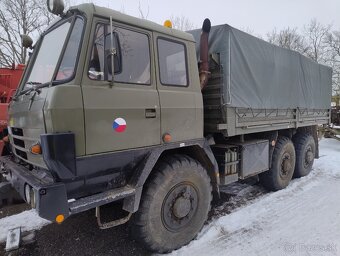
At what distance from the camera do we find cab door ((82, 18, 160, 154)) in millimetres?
2715

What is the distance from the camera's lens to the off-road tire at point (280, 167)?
5644 mm

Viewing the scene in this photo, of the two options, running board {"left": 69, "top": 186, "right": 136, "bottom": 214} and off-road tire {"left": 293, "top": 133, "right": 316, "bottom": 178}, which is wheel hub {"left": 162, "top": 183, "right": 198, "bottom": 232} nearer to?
running board {"left": 69, "top": 186, "right": 136, "bottom": 214}

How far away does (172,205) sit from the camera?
3.45m

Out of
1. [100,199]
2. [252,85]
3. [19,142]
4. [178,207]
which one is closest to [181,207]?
[178,207]

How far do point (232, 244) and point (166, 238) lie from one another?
2.94 feet

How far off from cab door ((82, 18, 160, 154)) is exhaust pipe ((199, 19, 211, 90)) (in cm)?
102

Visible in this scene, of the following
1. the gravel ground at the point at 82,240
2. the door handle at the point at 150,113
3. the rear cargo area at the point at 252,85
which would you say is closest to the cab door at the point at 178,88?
the door handle at the point at 150,113

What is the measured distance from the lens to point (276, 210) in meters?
4.76

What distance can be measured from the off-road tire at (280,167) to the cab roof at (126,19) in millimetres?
3263

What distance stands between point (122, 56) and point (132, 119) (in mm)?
658

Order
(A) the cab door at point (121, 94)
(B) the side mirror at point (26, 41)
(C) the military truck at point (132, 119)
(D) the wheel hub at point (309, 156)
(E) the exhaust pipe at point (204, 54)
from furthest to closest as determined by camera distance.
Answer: (D) the wheel hub at point (309, 156) → (E) the exhaust pipe at point (204, 54) → (B) the side mirror at point (26, 41) → (A) the cab door at point (121, 94) → (C) the military truck at point (132, 119)

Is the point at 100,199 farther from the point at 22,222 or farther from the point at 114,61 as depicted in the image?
the point at 22,222

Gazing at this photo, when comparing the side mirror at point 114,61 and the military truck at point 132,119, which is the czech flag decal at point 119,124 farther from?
the side mirror at point 114,61

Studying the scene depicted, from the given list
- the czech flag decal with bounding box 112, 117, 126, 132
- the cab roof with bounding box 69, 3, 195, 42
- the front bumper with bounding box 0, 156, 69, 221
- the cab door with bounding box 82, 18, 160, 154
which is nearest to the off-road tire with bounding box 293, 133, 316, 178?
the cab roof with bounding box 69, 3, 195, 42
